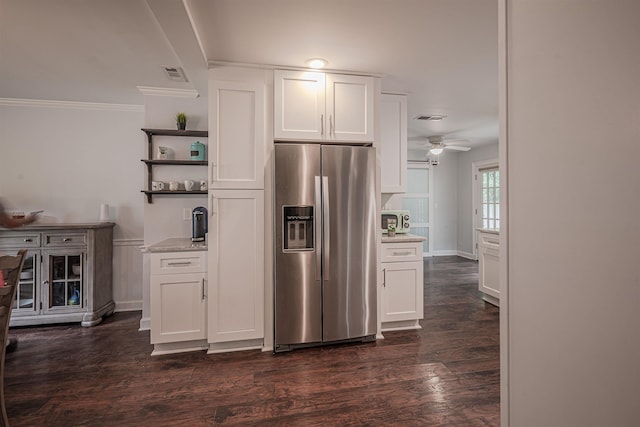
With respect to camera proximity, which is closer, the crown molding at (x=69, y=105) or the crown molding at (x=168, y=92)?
the crown molding at (x=168, y=92)

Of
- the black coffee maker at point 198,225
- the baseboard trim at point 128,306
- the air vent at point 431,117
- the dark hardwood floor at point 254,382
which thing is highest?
the air vent at point 431,117

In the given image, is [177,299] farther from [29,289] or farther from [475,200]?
[475,200]

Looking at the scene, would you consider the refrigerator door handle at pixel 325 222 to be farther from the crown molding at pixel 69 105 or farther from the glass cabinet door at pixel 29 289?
the glass cabinet door at pixel 29 289

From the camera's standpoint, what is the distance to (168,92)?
124 inches

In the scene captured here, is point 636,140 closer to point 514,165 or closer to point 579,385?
point 514,165

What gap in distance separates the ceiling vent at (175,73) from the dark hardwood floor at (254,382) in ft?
8.35

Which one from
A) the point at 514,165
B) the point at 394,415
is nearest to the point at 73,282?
the point at 394,415

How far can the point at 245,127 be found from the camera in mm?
2588

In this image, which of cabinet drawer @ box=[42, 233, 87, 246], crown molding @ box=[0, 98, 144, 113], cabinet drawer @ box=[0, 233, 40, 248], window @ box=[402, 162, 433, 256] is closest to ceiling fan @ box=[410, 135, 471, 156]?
window @ box=[402, 162, 433, 256]

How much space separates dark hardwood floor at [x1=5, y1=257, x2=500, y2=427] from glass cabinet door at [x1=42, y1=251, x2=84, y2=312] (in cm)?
29

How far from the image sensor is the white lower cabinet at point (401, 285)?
2953 millimetres

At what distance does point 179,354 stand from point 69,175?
2.67 metres

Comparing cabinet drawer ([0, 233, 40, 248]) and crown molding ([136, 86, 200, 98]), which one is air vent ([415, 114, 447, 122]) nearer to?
crown molding ([136, 86, 200, 98])

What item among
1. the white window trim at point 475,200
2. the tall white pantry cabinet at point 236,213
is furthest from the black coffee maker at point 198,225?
the white window trim at point 475,200
